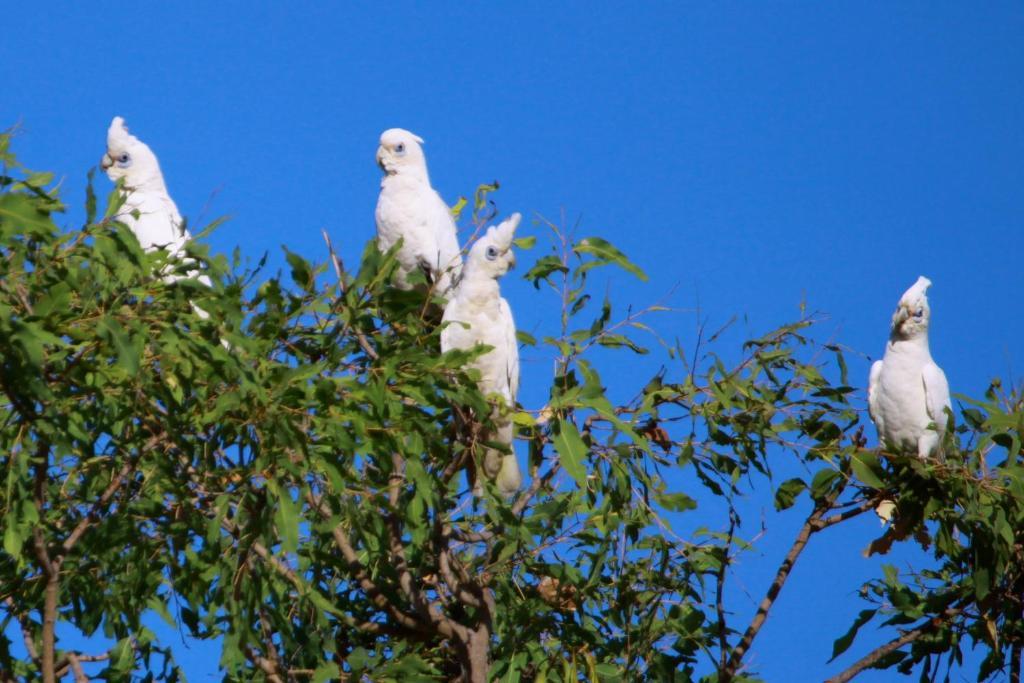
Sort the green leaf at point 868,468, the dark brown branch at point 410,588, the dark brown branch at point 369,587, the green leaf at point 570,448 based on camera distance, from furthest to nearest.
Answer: the green leaf at point 868,468
the dark brown branch at point 410,588
the dark brown branch at point 369,587
the green leaf at point 570,448

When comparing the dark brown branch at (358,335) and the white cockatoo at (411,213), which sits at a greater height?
the white cockatoo at (411,213)

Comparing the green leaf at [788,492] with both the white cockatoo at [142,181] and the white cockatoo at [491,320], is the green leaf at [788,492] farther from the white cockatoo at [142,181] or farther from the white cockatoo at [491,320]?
the white cockatoo at [142,181]

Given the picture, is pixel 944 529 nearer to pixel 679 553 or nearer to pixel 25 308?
pixel 679 553

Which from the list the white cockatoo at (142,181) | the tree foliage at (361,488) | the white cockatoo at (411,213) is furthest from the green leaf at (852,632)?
the white cockatoo at (142,181)

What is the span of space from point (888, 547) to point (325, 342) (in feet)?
8.14

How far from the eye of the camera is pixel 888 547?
532cm

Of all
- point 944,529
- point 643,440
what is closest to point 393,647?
point 643,440

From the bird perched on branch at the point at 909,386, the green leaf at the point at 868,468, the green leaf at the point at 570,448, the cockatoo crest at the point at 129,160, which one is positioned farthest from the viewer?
the cockatoo crest at the point at 129,160

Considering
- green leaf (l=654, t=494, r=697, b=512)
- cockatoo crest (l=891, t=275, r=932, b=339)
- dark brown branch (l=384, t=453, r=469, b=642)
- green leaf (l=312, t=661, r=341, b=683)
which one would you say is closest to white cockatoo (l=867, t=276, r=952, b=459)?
cockatoo crest (l=891, t=275, r=932, b=339)

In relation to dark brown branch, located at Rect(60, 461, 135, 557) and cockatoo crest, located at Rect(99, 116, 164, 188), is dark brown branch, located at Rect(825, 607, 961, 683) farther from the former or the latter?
cockatoo crest, located at Rect(99, 116, 164, 188)

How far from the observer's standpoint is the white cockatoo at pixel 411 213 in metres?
5.73

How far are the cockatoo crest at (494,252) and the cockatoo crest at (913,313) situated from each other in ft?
5.46

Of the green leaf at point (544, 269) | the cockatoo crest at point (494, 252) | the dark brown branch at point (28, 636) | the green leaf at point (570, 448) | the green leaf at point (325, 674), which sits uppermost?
the cockatoo crest at point (494, 252)

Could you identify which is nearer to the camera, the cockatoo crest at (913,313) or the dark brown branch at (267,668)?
the dark brown branch at (267,668)
